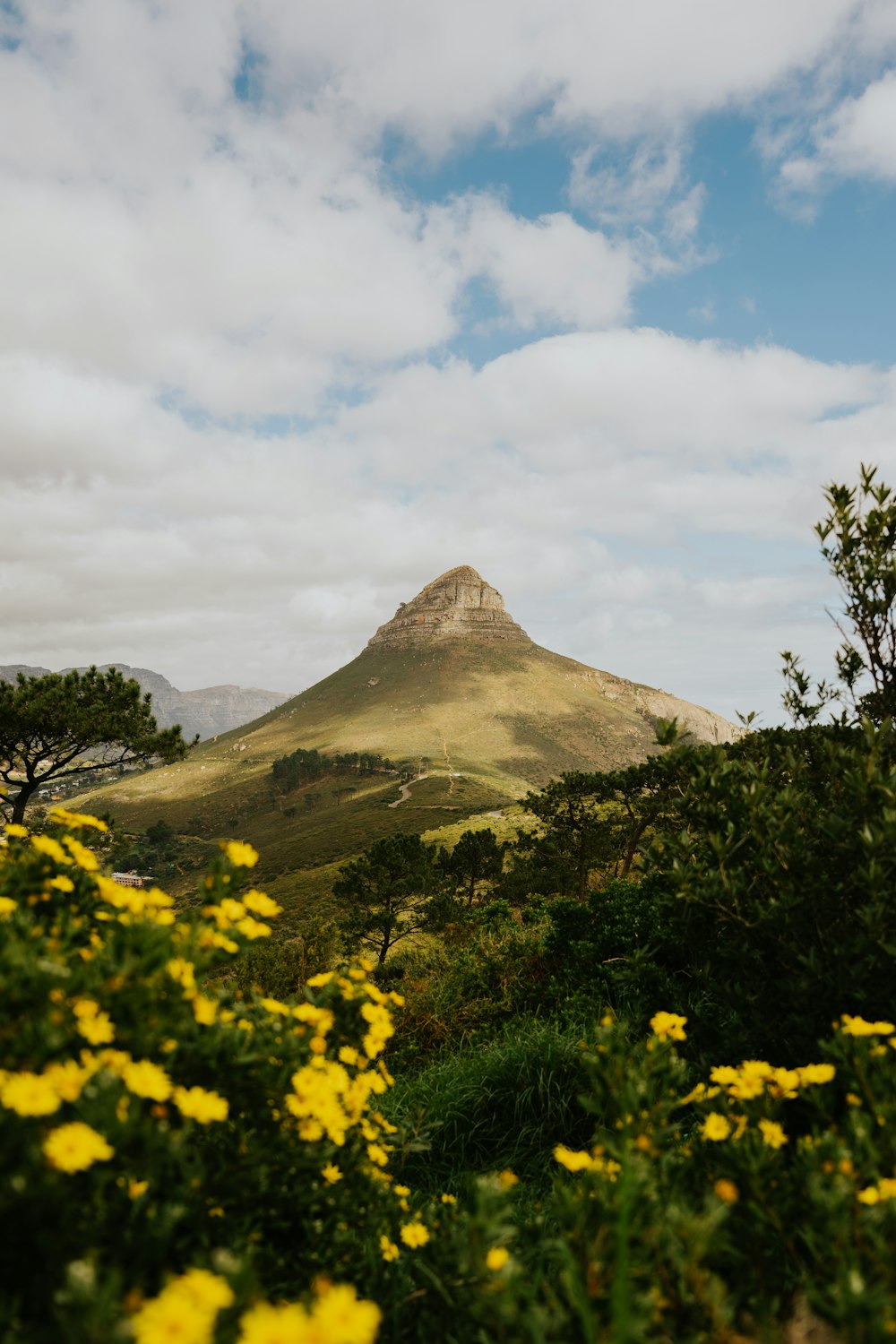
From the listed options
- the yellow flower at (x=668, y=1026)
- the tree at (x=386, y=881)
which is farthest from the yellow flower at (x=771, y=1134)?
the tree at (x=386, y=881)

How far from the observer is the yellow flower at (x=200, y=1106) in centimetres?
160

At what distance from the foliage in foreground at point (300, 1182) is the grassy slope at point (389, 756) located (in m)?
44.6

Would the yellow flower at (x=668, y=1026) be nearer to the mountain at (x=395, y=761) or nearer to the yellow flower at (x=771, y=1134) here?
the yellow flower at (x=771, y=1134)

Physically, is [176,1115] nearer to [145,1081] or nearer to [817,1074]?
[145,1081]

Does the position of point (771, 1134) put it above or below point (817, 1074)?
below

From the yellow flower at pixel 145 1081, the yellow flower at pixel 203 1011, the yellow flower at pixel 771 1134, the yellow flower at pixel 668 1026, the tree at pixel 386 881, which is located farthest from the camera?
the tree at pixel 386 881

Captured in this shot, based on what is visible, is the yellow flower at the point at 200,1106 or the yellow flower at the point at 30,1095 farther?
the yellow flower at the point at 200,1106

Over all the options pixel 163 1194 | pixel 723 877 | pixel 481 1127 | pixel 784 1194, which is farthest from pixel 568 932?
pixel 163 1194

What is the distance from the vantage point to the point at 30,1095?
54.4 inches

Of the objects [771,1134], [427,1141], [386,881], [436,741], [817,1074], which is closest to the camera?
[771,1134]

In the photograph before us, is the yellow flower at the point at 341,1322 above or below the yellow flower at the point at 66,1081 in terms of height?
below

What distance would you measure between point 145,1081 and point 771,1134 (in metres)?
1.98

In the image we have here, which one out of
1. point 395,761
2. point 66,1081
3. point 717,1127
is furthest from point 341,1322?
point 395,761

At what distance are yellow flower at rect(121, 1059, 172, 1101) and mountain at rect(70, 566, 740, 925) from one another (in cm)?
5043
